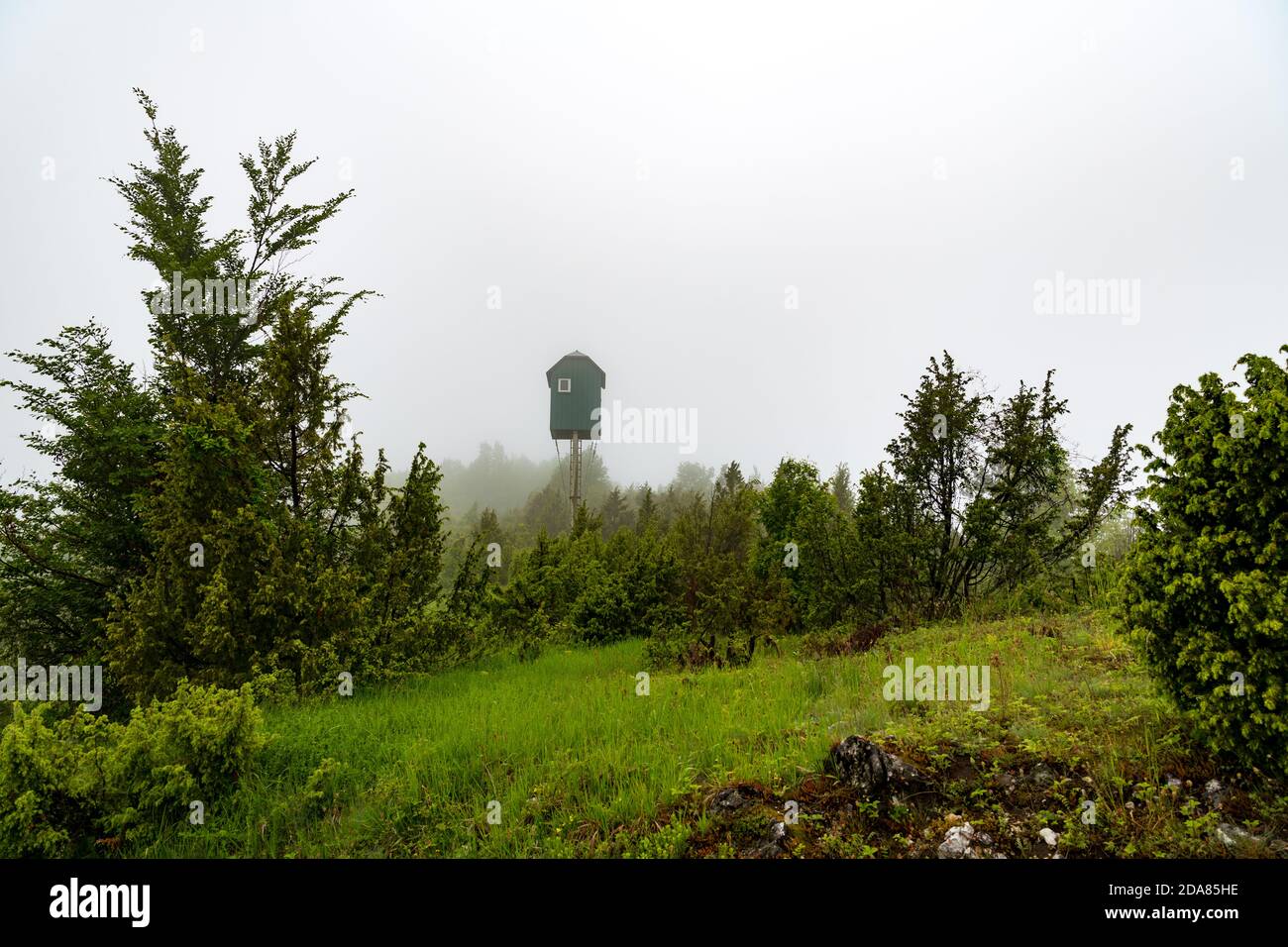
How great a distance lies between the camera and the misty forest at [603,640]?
370 cm

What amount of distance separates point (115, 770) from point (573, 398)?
87.0ft

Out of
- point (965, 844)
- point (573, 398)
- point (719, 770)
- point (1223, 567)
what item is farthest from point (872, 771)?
point (573, 398)

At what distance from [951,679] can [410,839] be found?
5.41 m

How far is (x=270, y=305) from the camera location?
492 inches

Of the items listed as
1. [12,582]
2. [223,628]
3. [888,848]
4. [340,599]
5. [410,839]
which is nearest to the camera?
[888,848]

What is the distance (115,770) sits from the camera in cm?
461

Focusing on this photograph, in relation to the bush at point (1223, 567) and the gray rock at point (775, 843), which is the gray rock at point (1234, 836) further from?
the gray rock at point (775, 843)

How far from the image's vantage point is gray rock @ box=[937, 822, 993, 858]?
3381 mm

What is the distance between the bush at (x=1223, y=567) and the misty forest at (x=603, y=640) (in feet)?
0.08

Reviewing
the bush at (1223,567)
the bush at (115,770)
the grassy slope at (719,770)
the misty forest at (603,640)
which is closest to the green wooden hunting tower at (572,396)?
the misty forest at (603,640)

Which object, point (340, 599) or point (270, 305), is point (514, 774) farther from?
point (270, 305)

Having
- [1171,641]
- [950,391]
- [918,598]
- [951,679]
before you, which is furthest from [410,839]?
[950,391]

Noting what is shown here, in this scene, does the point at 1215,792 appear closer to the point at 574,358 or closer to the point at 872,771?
the point at 872,771

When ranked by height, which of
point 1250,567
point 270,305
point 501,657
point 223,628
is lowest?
point 501,657
